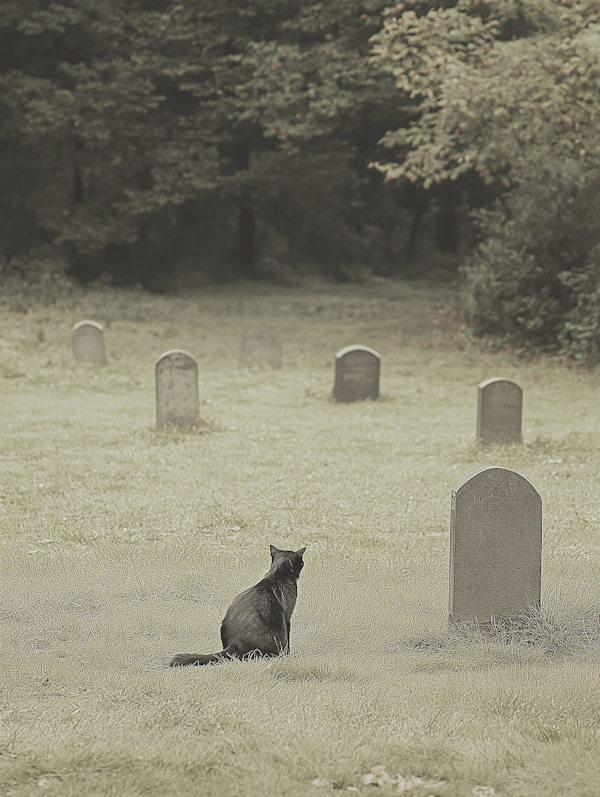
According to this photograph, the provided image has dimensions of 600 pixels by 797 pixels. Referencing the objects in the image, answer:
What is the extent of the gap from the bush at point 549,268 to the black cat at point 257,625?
13517mm

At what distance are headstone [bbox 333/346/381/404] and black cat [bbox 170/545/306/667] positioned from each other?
319 inches

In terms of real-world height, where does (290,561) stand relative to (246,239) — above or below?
below

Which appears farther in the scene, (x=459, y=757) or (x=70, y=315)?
(x=70, y=315)

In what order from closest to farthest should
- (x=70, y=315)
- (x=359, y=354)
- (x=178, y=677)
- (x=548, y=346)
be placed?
(x=178, y=677)
(x=359, y=354)
(x=548, y=346)
(x=70, y=315)

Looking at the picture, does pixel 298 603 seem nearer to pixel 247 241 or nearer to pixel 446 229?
pixel 247 241

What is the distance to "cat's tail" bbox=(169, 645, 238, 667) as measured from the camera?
173 inches

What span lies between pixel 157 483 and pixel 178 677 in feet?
14.2

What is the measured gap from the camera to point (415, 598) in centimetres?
570


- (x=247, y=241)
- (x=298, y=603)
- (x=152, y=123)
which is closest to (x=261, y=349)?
(x=298, y=603)

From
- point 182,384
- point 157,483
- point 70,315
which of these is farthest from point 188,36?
point 157,483

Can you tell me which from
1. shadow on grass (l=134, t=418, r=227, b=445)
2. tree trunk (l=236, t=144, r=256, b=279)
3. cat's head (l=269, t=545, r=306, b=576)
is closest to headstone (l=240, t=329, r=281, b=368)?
shadow on grass (l=134, t=418, r=227, b=445)

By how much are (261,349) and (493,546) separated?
444 inches

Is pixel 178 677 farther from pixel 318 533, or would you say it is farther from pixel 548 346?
pixel 548 346

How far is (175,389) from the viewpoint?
34.5 ft
